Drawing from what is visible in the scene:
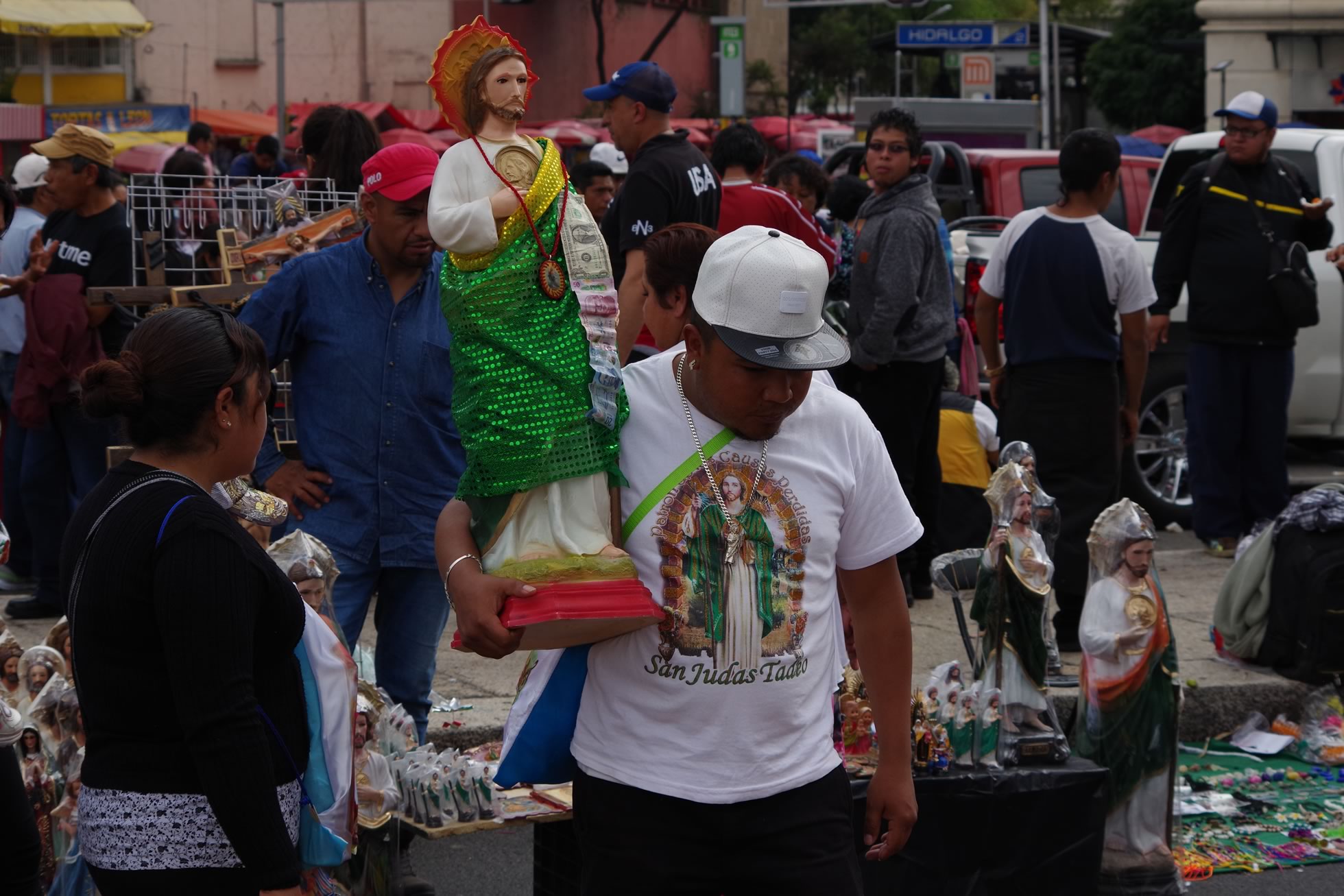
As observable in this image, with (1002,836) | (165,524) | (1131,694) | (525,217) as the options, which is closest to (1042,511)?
(1131,694)

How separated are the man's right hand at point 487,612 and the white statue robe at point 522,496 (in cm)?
8

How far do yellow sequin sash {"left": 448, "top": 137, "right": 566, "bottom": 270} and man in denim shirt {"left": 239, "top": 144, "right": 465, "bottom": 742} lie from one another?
4.59ft

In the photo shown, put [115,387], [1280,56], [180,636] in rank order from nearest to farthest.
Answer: [180,636], [115,387], [1280,56]

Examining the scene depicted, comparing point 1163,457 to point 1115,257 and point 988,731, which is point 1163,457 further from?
point 988,731

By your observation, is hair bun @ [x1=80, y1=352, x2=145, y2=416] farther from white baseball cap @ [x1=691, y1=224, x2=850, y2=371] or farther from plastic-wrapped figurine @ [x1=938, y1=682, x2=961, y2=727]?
plastic-wrapped figurine @ [x1=938, y1=682, x2=961, y2=727]

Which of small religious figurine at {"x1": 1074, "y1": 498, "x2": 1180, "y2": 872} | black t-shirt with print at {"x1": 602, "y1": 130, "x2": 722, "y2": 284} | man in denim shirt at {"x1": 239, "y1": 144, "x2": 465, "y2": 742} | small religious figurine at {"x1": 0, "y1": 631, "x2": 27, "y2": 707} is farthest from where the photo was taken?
black t-shirt with print at {"x1": 602, "y1": 130, "x2": 722, "y2": 284}

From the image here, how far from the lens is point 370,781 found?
13.2 feet

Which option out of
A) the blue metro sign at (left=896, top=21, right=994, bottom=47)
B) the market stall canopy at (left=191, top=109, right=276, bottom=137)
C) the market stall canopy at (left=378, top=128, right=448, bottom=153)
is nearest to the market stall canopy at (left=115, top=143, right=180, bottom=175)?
the market stall canopy at (left=191, top=109, right=276, bottom=137)

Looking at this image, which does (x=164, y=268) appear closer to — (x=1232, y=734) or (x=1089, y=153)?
(x=1089, y=153)

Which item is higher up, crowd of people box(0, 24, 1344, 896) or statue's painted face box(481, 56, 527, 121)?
statue's painted face box(481, 56, 527, 121)

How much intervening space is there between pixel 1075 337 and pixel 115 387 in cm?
465

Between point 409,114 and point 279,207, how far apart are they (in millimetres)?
24812

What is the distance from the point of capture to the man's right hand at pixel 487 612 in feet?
8.79

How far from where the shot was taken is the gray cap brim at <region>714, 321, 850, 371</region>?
2.70 meters
